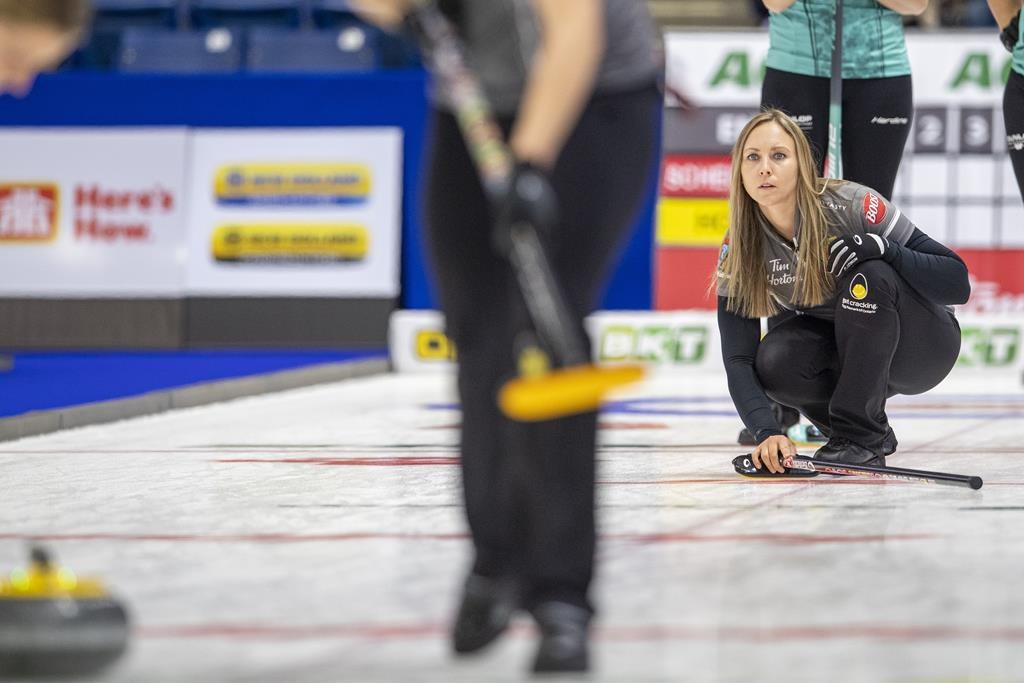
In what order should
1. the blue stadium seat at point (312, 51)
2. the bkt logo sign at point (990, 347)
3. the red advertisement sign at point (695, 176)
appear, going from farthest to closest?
1. the blue stadium seat at point (312, 51)
2. the red advertisement sign at point (695, 176)
3. the bkt logo sign at point (990, 347)

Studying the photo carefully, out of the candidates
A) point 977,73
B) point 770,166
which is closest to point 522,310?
point 770,166

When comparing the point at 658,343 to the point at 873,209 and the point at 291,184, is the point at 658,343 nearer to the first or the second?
the point at 291,184

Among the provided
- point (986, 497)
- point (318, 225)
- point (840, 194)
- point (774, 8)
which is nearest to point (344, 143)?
point (318, 225)

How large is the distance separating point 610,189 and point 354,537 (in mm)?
918

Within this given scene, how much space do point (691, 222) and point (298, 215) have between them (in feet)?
7.33

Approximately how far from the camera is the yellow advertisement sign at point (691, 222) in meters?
7.77

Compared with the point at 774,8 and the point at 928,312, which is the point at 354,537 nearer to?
the point at 928,312

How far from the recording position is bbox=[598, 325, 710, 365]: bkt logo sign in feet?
24.0

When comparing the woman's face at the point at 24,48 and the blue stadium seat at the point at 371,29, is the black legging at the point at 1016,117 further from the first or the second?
the blue stadium seat at the point at 371,29

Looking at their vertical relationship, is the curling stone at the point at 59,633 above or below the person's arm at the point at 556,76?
below

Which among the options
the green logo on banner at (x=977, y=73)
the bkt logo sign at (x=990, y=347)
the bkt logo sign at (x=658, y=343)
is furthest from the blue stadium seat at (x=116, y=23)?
the bkt logo sign at (x=990, y=347)

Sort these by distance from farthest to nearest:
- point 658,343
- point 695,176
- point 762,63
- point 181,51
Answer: point 181,51 < point 695,176 < point 762,63 < point 658,343

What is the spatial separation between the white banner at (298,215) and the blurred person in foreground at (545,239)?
6482mm

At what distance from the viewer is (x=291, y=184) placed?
836cm
